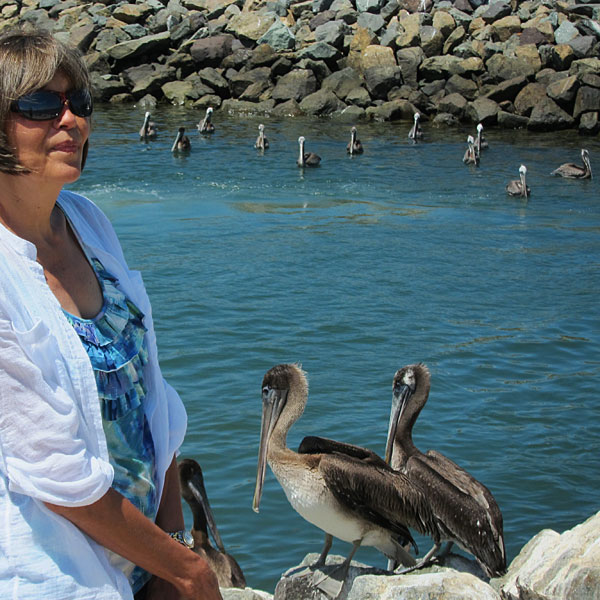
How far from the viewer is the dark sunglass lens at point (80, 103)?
1.65 metres

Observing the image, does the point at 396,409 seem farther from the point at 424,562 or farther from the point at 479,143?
the point at 479,143

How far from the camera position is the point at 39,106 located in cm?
160

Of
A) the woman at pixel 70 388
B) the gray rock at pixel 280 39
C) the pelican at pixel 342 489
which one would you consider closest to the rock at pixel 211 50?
the gray rock at pixel 280 39

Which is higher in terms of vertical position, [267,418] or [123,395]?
[123,395]

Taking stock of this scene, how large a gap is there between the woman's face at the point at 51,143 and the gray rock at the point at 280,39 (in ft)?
81.7

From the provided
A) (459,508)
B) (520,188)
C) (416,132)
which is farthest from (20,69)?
(416,132)

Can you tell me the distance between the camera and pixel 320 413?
271 inches

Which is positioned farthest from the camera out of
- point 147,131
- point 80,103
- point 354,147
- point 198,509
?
point 147,131

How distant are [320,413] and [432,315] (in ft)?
9.09

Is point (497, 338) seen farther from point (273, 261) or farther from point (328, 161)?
point (328, 161)

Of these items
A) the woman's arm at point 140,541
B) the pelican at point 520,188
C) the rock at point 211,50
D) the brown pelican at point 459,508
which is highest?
the rock at point 211,50

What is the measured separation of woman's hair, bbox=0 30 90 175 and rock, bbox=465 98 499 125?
21.2 metres

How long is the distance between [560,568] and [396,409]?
1.99 metres

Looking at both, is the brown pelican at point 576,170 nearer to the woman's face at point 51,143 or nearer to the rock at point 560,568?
the rock at point 560,568
